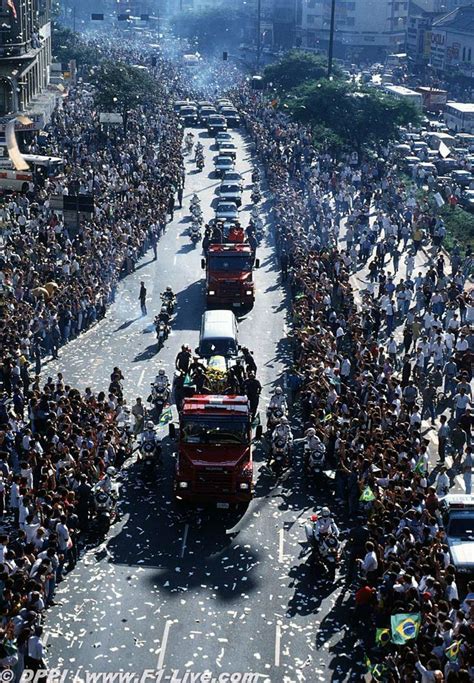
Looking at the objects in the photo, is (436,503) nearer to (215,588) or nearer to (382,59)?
(215,588)

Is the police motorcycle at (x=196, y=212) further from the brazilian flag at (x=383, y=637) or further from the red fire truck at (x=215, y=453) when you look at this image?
the brazilian flag at (x=383, y=637)

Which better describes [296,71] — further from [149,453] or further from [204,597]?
[204,597]

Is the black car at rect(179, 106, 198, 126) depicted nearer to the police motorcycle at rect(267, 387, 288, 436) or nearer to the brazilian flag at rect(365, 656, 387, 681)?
the police motorcycle at rect(267, 387, 288, 436)

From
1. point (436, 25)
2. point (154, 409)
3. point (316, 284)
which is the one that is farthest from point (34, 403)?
point (436, 25)

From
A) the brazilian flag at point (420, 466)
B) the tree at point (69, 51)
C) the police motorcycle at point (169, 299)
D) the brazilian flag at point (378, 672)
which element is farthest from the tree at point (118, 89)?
the brazilian flag at point (378, 672)

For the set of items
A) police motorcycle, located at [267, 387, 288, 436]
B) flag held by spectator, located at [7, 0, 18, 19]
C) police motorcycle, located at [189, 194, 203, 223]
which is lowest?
police motorcycle, located at [189, 194, 203, 223]

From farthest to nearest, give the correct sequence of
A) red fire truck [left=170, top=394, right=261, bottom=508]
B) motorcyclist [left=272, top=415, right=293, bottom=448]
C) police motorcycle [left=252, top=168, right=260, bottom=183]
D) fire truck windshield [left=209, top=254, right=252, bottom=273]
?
police motorcycle [left=252, top=168, right=260, bottom=183], fire truck windshield [left=209, top=254, right=252, bottom=273], motorcyclist [left=272, top=415, right=293, bottom=448], red fire truck [left=170, top=394, right=261, bottom=508]

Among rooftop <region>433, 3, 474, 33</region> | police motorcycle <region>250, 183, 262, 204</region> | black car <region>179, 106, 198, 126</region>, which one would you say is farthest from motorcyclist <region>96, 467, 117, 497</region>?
rooftop <region>433, 3, 474, 33</region>
